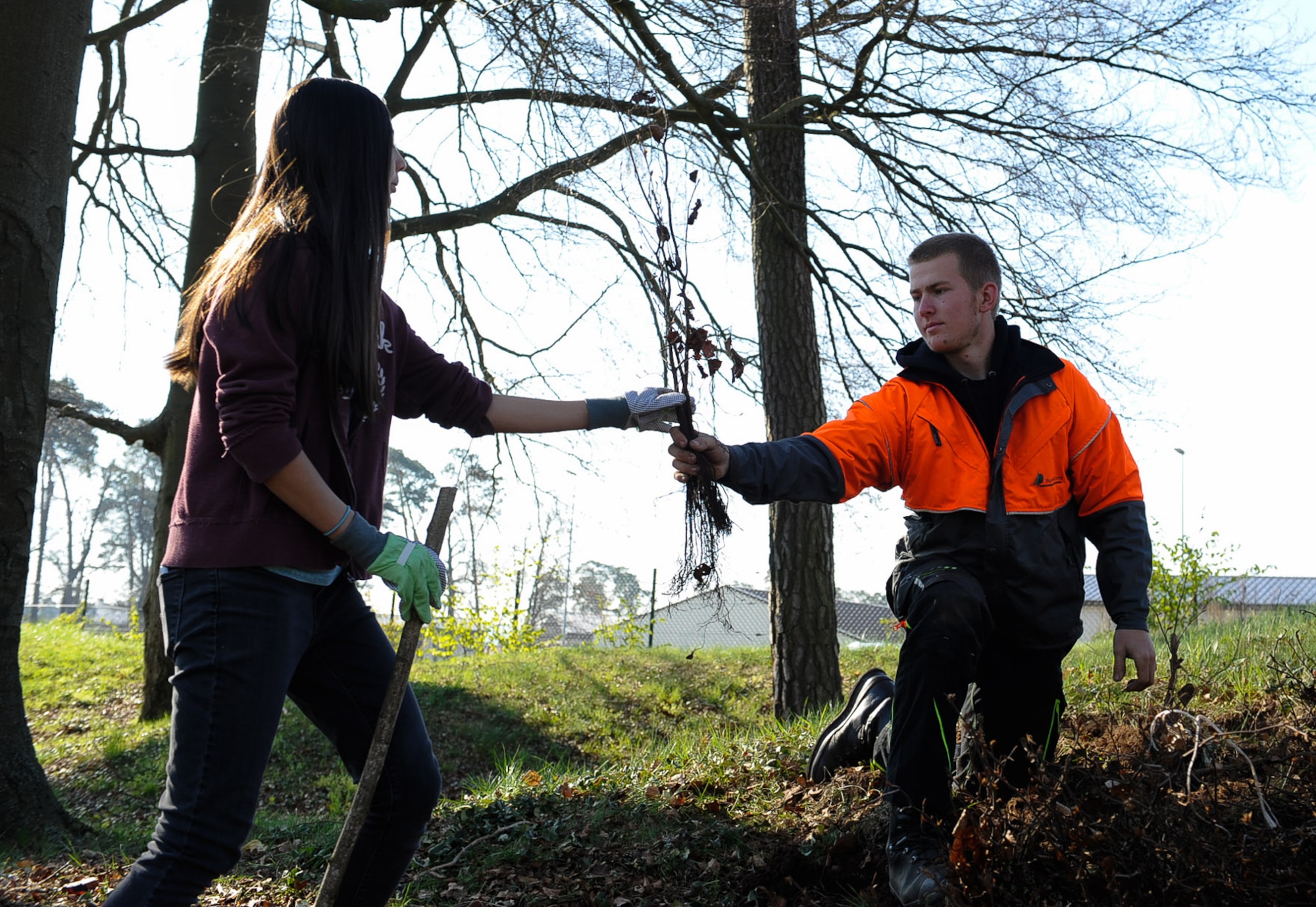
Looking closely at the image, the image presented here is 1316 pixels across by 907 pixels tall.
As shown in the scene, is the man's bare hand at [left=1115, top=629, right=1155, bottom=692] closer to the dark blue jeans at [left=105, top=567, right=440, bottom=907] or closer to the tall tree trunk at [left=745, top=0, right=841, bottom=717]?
the dark blue jeans at [left=105, top=567, right=440, bottom=907]

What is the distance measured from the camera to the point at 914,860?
2.64m

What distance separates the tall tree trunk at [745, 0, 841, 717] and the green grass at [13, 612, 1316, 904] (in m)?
0.65

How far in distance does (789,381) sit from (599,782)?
10.5ft

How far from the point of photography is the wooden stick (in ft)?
7.51

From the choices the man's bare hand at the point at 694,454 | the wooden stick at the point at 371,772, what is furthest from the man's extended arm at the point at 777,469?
the wooden stick at the point at 371,772

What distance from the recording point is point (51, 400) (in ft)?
26.8

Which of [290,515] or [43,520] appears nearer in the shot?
[290,515]

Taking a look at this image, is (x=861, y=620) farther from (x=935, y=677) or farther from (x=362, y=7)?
(x=935, y=677)

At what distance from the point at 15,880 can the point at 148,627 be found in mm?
5497

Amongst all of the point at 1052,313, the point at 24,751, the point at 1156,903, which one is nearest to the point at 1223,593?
the point at 1052,313

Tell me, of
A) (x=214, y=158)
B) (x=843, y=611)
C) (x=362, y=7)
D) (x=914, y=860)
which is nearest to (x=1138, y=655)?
(x=914, y=860)

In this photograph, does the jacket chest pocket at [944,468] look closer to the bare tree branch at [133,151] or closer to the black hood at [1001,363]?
the black hood at [1001,363]

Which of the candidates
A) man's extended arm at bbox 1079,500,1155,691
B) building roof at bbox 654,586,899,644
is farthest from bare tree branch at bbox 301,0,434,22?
man's extended arm at bbox 1079,500,1155,691

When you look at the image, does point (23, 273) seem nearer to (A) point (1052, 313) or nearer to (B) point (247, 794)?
(B) point (247, 794)
